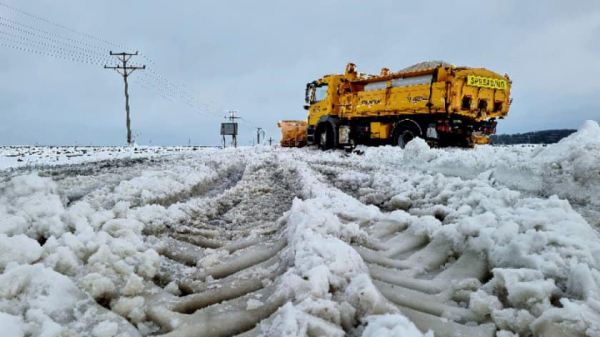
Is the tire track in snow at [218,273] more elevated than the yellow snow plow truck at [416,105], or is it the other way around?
the yellow snow plow truck at [416,105]

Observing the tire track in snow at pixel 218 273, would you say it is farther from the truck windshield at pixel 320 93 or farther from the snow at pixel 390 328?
the truck windshield at pixel 320 93

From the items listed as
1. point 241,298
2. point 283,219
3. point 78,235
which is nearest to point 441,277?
point 241,298

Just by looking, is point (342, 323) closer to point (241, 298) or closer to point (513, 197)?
point (241, 298)

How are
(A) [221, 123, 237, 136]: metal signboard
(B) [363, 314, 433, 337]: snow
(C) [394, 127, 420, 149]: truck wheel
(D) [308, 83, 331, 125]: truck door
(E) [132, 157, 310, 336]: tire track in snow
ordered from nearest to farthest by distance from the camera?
(B) [363, 314, 433, 337]: snow, (E) [132, 157, 310, 336]: tire track in snow, (C) [394, 127, 420, 149]: truck wheel, (D) [308, 83, 331, 125]: truck door, (A) [221, 123, 237, 136]: metal signboard

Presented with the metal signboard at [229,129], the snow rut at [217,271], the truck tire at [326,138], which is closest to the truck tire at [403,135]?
the truck tire at [326,138]

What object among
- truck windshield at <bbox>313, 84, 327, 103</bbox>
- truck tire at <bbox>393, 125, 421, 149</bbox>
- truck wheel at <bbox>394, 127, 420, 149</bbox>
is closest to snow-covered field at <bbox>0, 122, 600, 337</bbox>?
truck tire at <bbox>393, 125, 421, 149</bbox>

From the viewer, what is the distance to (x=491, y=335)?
1.80 m

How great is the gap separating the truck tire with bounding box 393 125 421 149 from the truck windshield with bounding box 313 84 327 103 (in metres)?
4.39

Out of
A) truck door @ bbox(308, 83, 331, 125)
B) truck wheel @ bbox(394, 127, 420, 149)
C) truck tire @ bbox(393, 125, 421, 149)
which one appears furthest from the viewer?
truck door @ bbox(308, 83, 331, 125)

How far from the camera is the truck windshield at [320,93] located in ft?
57.1

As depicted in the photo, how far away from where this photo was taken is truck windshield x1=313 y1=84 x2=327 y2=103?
17.4m

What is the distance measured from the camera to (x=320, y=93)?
1780 cm

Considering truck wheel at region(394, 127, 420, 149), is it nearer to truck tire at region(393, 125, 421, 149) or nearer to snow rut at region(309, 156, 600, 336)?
truck tire at region(393, 125, 421, 149)

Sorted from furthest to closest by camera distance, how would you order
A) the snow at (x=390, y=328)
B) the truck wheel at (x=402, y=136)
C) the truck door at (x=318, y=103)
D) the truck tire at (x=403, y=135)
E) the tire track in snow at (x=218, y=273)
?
the truck door at (x=318, y=103)
the truck wheel at (x=402, y=136)
the truck tire at (x=403, y=135)
the tire track in snow at (x=218, y=273)
the snow at (x=390, y=328)
